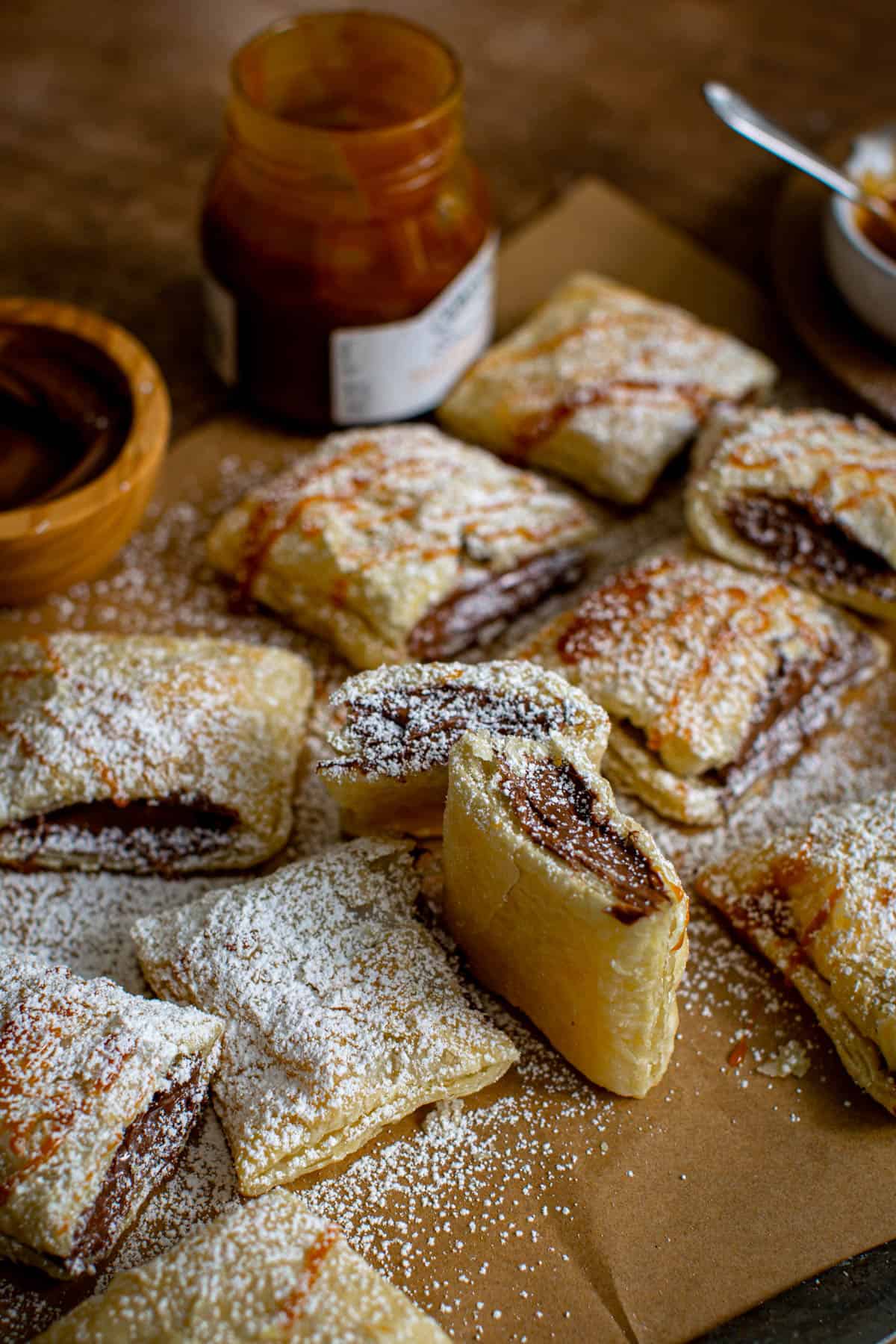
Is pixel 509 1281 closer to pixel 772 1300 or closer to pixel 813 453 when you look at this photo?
pixel 772 1300

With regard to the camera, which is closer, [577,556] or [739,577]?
[739,577]

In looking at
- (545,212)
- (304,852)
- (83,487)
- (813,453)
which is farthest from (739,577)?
(545,212)

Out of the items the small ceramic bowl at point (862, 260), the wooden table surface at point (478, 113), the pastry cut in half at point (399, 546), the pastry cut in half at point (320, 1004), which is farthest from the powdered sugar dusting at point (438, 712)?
the small ceramic bowl at point (862, 260)

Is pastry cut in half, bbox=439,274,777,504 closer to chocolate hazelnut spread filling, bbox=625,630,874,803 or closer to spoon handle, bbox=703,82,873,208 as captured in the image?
spoon handle, bbox=703,82,873,208

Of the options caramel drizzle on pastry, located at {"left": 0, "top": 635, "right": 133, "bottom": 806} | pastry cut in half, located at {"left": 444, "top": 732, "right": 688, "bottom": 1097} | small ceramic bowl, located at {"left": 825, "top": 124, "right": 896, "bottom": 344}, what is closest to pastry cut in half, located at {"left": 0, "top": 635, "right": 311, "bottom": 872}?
caramel drizzle on pastry, located at {"left": 0, "top": 635, "right": 133, "bottom": 806}

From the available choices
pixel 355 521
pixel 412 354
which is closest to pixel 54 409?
pixel 355 521

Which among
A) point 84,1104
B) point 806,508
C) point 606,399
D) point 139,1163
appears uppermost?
point 806,508

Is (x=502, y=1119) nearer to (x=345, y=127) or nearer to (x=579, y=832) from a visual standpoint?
(x=579, y=832)
